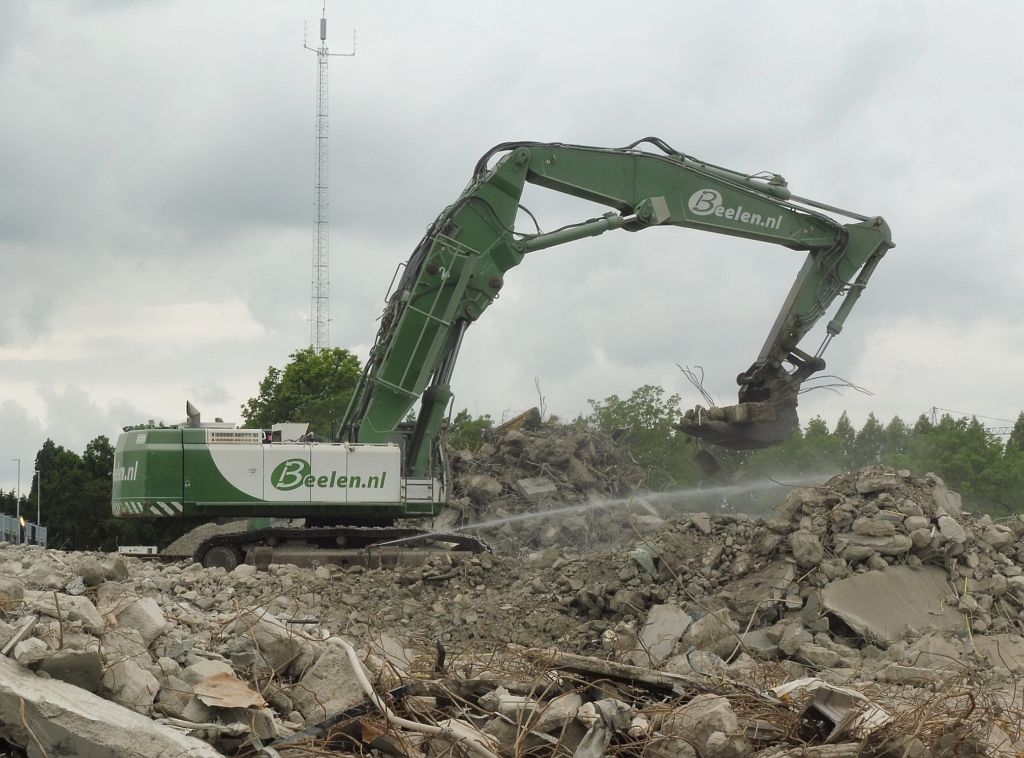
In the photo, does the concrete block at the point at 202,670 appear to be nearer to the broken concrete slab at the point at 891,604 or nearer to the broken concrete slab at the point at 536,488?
the broken concrete slab at the point at 891,604

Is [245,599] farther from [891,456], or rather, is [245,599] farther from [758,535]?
[891,456]

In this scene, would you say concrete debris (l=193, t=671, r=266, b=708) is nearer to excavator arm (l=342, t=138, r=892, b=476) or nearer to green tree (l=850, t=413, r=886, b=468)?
excavator arm (l=342, t=138, r=892, b=476)

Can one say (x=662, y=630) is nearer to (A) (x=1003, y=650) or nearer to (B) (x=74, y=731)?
(A) (x=1003, y=650)

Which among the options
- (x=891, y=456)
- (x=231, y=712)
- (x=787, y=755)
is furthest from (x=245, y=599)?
(x=891, y=456)

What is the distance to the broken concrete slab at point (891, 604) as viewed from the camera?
9812 mm

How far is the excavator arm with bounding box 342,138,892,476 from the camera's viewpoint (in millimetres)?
13820

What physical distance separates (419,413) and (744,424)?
3835 mm

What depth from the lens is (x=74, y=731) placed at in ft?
14.6

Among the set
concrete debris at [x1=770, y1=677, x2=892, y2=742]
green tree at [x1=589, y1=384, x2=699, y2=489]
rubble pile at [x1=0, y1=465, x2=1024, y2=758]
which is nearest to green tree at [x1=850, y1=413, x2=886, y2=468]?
green tree at [x1=589, y1=384, x2=699, y2=489]

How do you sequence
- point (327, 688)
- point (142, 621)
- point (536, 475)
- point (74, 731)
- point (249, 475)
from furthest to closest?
1. point (536, 475)
2. point (249, 475)
3. point (142, 621)
4. point (327, 688)
5. point (74, 731)

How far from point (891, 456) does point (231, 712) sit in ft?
68.7

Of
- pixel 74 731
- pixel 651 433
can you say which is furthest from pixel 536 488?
pixel 74 731

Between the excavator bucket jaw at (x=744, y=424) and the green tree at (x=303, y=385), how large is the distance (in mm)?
25647

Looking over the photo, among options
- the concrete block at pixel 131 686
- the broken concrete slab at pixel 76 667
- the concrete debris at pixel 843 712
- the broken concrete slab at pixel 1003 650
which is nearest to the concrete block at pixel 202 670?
the concrete block at pixel 131 686
